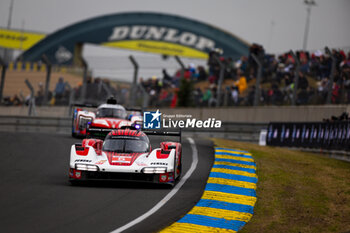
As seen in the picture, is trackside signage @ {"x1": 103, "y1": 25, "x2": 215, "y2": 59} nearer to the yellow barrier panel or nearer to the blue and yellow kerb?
the yellow barrier panel

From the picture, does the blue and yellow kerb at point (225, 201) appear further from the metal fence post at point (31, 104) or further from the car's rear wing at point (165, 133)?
the metal fence post at point (31, 104)

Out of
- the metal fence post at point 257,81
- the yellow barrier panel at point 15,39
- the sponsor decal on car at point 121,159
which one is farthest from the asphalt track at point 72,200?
the yellow barrier panel at point 15,39

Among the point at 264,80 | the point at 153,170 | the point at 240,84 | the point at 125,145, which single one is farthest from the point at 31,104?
the point at 153,170

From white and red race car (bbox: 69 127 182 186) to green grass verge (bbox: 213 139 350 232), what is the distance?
1.77 metres

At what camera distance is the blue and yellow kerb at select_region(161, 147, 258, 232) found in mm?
8727

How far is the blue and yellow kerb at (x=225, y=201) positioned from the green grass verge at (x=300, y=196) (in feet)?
0.58

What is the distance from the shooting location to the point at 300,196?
1114 centimetres

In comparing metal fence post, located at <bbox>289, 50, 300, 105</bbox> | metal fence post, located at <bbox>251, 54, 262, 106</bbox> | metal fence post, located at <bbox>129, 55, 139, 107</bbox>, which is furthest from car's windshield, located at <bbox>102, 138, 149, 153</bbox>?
metal fence post, located at <bbox>129, 55, 139, 107</bbox>

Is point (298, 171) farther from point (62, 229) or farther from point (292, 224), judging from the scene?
point (62, 229)

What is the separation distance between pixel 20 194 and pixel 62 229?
2.77m

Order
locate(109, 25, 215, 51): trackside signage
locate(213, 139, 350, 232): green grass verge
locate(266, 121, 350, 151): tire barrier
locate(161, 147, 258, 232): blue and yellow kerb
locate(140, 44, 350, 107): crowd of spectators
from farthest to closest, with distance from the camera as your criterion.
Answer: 1. locate(109, 25, 215, 51): trackside signage
2. locate(140, 44, 350, 107): crowd of spectators
3. locate(266, 121, 350, 151): tire barrier
4. locate(213, 139, 350, 232): green grass verge
5. locate(161, 147, 258, 232): blue and yellow kerb

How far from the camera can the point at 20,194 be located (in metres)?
10.4

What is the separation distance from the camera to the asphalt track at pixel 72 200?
8273 millimetres

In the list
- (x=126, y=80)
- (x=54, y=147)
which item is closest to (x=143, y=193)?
(x=54, y=147)
